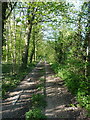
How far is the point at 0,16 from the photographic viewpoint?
617cm

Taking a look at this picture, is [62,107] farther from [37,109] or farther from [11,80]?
[11,80]

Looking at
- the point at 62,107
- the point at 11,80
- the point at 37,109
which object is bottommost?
the point at 11,80

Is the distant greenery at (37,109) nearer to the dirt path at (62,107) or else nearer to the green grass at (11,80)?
the dirt path at (62,107)

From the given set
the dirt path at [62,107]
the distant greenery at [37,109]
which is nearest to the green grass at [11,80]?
the distant greenery at [37,109]

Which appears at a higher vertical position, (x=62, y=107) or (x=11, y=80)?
(x=62, y=107)

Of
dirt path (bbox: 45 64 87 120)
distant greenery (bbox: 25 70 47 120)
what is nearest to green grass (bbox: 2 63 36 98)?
distant greenery (bbox: 25 70 47 120)

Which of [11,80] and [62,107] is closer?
[62,107]

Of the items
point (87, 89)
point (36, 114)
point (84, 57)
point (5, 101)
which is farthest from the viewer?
point (84, 57)

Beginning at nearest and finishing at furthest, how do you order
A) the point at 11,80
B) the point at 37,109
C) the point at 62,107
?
1. the point at 37,109
2. the point at 62,107
3. the point at 11,80

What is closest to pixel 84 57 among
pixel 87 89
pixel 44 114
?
pixel 87 89

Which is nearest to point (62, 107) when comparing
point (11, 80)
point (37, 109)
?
point (37, 109)

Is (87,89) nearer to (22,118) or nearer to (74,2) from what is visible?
(22,118)

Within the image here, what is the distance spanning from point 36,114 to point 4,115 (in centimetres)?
154

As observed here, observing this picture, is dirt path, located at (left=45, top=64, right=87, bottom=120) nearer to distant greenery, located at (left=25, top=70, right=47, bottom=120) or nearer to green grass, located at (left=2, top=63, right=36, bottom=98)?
distant greenery, located at (left=25, top=70, right=47, bottom=120)
